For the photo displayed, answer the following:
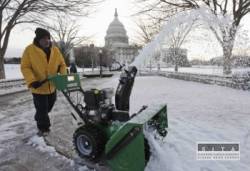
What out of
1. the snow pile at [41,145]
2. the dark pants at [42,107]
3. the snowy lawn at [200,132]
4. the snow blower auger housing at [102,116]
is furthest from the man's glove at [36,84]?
the snowy lawn at [200,132]

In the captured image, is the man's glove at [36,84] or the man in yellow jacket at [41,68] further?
the man in yellow jacket at [41,68]

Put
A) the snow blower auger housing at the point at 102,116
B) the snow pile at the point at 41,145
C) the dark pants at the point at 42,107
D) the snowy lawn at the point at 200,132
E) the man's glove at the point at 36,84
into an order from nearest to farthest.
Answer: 1. the snowy lawn at the point at 200,132
2. the snow blower auger housing at the point at 102,116
3. the snow pile at the point at 41,145
4. the man's glove at the point at 36,84
5. the dark pants at the point at 42,107

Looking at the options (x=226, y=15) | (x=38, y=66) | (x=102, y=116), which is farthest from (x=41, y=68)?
(x=226, y=15)

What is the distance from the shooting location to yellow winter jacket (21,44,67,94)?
Result: 4797 mm

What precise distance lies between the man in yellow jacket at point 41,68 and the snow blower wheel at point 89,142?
1.19 m

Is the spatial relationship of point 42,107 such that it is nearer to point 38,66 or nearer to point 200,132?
point 38,66

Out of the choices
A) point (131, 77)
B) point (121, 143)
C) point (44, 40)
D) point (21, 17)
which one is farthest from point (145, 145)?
point (21, 17)

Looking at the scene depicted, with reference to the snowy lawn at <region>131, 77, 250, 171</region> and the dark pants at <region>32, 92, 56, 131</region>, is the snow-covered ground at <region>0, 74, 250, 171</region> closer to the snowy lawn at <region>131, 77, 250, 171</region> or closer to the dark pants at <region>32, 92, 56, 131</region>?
the snowy lawn at <region>131, 77, 250, 171</region>

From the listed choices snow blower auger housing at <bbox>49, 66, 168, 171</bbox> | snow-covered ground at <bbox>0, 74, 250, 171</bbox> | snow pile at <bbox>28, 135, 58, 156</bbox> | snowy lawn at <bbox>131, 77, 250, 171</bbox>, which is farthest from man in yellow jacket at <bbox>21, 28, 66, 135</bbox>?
snowy lawn at <bbox>131, 77, 250, 171</bbox>

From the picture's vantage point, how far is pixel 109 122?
155 inches

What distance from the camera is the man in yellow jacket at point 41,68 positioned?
479 cm

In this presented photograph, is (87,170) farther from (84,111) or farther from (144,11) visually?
(144,11)

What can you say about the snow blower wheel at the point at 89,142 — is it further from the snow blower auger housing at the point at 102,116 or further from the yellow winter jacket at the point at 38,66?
the yellow winter jacket at the point at 38,66

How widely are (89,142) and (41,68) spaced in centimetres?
177
